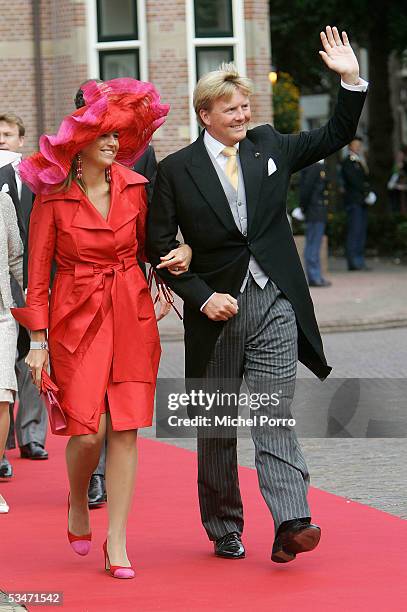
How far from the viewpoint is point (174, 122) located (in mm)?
22109

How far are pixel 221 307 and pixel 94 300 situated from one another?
20.6 inches

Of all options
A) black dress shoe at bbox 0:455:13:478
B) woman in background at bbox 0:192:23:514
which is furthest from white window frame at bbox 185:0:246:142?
woman in background at bbox 0:192:23:514

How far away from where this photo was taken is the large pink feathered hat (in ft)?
20.3

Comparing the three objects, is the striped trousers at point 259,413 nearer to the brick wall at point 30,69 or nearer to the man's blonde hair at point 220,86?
the man's blonde hair at point 220,86

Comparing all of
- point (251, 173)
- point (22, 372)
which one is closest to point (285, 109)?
point (22, 372)

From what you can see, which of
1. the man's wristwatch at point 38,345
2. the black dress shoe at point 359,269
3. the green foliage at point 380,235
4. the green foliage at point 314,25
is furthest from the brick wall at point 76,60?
the man's wristwatch at point 38,345

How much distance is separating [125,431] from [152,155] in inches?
81.7

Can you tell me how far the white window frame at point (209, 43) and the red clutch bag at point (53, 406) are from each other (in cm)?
1607

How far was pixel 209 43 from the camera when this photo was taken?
22312 millimetres

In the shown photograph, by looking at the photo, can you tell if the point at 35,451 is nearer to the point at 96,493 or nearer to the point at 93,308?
the point at 96,493

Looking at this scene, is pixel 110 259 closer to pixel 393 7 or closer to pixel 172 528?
pixel 172 528

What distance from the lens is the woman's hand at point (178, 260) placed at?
6.21 meters

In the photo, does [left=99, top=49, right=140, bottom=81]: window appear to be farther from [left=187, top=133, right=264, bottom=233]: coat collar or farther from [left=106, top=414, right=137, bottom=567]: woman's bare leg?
[left=106, top=414, right=137, bottom=567]: woman's bare leg

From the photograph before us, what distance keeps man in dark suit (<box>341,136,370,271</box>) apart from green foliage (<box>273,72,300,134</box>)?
3.07m
